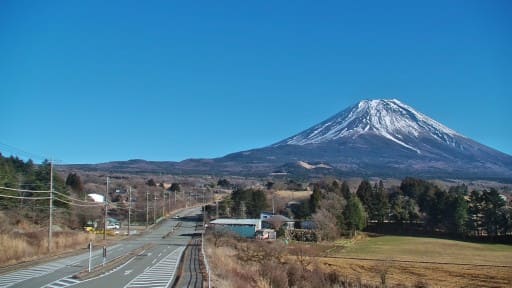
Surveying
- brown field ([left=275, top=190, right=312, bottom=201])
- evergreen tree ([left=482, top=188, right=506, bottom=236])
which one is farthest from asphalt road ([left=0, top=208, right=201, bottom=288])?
brown field ([left=275, top=190, right=312, bottom=201])

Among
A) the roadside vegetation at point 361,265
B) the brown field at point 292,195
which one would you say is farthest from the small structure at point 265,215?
the roadside vegetation at point 361,265

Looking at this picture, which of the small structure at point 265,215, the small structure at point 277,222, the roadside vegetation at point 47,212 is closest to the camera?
the roadside vegetation at point 47,212

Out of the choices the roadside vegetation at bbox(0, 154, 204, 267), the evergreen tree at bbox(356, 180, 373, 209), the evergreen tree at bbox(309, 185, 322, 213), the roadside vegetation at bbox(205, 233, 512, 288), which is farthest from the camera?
the evergreen tree at bbox(356, 180, 373, 209)

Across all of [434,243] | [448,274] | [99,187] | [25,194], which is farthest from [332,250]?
[99,187]

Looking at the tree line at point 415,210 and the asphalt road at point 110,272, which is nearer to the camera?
the asphalt road at point 110,272

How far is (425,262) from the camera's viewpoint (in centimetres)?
4378

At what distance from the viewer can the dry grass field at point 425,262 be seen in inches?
1382

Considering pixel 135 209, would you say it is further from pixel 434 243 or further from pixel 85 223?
pixel 434 243

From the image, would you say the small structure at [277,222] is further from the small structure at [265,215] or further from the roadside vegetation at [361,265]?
the roadside vegetation at [361,265]

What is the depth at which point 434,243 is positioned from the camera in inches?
2482

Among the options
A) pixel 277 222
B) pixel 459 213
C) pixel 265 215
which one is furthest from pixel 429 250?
pixel 265 215

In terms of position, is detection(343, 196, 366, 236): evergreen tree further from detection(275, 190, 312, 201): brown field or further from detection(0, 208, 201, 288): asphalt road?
detection(0, 208, 201, 288): asphalt road

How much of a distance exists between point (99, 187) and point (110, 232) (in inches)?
1619

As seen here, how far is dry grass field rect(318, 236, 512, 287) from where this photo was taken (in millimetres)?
35094
